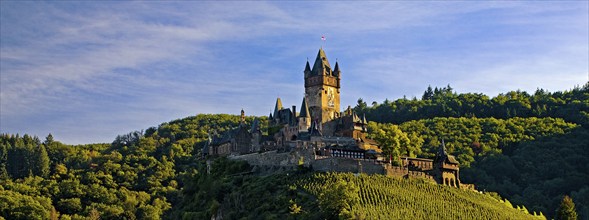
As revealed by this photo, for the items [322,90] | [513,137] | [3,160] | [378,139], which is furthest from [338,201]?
[3,160]

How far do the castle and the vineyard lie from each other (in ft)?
5.12

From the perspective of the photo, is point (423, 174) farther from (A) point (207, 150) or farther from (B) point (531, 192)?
(B) point (531, 192)

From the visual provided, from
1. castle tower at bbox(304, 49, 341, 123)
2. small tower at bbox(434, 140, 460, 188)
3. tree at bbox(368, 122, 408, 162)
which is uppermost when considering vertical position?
castle tower at bbox(304, 49, 341, 123)

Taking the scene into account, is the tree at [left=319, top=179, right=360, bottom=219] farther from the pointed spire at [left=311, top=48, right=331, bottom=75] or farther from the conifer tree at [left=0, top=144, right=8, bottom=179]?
the conifer tree at [left=0, top=144, right=8, bottom=179]

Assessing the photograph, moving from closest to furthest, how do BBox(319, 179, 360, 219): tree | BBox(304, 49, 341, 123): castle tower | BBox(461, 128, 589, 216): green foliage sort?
1. BBox(319, 179, 360, 219): tree
2. BBox(304, 49, 341, 123): castle tower
3. BBox(461, 128, 589, 216): green foliage

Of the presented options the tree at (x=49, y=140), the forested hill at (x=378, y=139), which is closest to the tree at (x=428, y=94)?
the forested hill at (x=378, y=139)

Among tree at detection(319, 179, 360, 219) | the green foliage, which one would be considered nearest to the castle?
tree at detection(319, 179, 360, 219)

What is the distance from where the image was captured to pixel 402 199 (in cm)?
7225

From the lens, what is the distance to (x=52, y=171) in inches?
5428

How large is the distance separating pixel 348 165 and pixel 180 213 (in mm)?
19554

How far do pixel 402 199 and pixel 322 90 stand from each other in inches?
747

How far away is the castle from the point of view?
76.4 metres

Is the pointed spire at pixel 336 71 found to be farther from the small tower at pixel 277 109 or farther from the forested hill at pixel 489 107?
the forested hill at pixel 489 107

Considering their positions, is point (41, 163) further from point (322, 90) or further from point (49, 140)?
point (322, 90)
